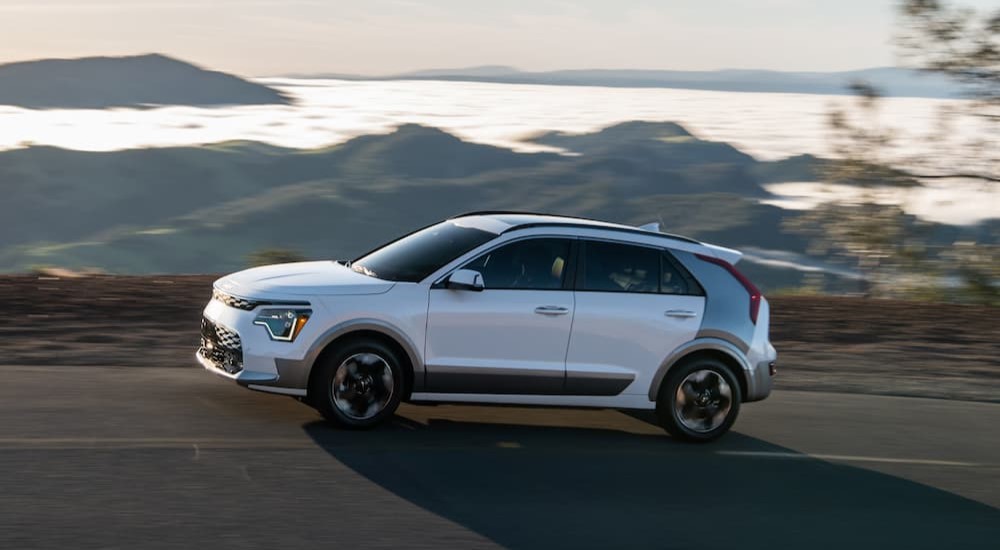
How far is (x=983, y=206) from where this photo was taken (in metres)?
24.6

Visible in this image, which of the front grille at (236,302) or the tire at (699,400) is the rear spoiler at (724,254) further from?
the front grille at (236,302)

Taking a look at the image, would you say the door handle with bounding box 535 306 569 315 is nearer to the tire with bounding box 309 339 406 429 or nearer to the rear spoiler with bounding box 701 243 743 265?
the tire with bounding box 309 339 406 429

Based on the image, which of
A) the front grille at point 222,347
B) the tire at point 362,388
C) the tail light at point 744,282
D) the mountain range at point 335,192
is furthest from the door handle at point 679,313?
the mountain range at point 335,192

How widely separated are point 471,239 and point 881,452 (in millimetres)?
3572

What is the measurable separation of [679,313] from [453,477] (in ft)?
8.10

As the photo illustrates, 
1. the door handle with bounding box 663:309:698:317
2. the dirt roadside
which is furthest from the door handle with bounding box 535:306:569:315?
the dirt roadside

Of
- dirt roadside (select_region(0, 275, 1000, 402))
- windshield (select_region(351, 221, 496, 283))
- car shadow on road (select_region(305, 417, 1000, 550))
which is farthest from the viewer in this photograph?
dirt roadside (select_region(0, 275, 1000, 402))

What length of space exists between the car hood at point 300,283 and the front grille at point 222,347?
0.29 meters

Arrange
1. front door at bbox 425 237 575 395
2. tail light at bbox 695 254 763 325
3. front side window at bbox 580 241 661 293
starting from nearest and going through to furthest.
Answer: front door at bbox 425 237 575 395, front side window at bbox 580 241 661 293, tail light at bbox 695 254 763 325

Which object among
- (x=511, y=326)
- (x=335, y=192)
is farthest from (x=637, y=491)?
(x=335, y=192)

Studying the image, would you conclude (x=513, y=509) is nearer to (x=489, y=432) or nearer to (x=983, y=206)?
(x=489, y=432)

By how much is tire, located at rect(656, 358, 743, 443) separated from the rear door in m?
0.20

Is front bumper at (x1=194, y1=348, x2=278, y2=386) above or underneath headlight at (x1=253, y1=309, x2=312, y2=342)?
underneath

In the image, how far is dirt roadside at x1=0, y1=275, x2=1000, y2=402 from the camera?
13.1 metres
